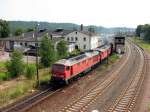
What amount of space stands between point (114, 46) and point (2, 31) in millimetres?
46061

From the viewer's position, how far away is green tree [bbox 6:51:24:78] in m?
37.8

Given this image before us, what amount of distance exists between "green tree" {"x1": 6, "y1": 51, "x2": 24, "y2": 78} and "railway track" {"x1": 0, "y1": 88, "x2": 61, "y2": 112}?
8849mm

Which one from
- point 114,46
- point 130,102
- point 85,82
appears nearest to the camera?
point 130,102

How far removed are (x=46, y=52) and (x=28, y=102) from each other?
65.4 feet

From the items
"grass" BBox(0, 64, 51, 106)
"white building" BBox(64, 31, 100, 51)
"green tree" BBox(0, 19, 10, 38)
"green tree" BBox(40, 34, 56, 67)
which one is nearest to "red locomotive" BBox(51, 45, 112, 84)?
"grass" BBox(0, 64, 51, 106)

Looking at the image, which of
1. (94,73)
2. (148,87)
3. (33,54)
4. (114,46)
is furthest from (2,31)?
(148,87)

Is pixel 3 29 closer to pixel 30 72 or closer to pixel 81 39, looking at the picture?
pixel 81 39

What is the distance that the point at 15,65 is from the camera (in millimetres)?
38156

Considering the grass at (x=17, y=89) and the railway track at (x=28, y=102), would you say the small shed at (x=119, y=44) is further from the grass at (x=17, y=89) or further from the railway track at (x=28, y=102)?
the railway track at (x=28, y=102)

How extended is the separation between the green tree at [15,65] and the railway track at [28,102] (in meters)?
8.85

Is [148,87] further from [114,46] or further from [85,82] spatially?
[114,46]

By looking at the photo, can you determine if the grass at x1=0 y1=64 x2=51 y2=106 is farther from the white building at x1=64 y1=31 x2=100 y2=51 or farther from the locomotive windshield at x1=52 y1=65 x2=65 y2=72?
the white building at x1=64 y1=31 x2=100 y2=51

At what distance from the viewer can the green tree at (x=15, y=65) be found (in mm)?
37781

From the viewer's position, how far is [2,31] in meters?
101
